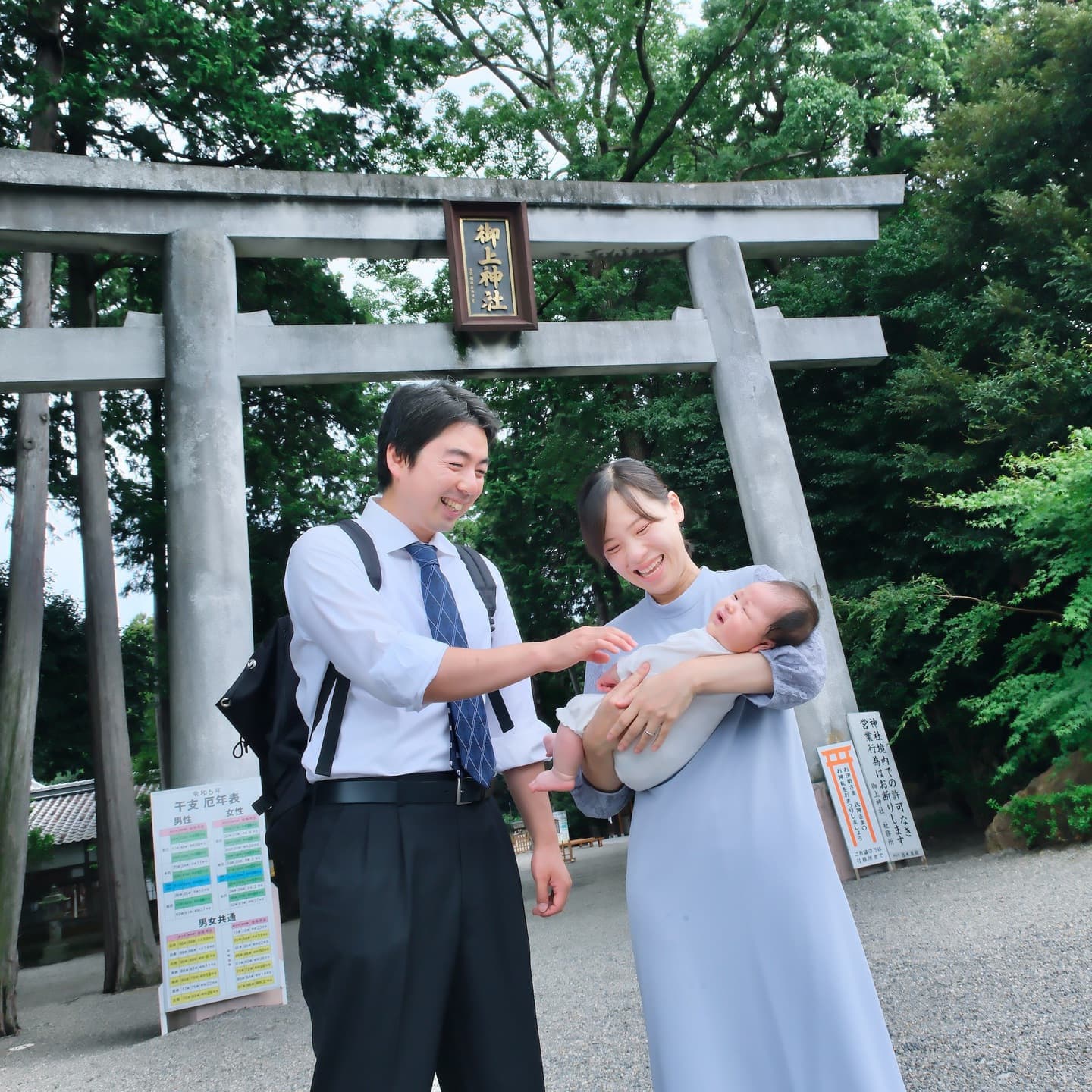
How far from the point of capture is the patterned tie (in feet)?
6.13

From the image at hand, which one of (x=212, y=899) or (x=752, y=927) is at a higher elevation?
(x=212, y=899)

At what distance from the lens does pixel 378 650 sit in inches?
66.2

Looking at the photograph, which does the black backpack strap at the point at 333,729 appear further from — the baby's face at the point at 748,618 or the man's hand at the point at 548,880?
the baby's face at the point at 748,618

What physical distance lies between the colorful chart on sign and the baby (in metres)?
4.49

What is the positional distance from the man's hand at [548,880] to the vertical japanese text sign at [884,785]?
6.23 m

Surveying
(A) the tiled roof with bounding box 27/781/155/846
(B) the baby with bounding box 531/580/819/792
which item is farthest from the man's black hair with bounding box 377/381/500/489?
(A) the tiled roof with bounding box 27/781/155/846

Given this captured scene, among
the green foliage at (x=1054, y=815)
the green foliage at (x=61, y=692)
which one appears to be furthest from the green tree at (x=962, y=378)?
the green foliage at (x=61, y=692)

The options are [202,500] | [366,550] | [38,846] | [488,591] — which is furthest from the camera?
[38,846]

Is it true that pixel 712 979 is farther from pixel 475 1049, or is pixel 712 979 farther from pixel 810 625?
pixel 810 625

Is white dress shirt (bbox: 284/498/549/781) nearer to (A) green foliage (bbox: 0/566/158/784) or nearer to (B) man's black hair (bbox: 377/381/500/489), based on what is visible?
(B) man's black hair (bbox: 377/381/500/489)

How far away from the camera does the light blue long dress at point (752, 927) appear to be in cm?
163

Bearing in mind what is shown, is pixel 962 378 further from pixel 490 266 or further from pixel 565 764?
pixel 565 764

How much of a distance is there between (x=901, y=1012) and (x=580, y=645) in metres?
2.87

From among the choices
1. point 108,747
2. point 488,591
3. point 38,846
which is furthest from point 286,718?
point 38,846
